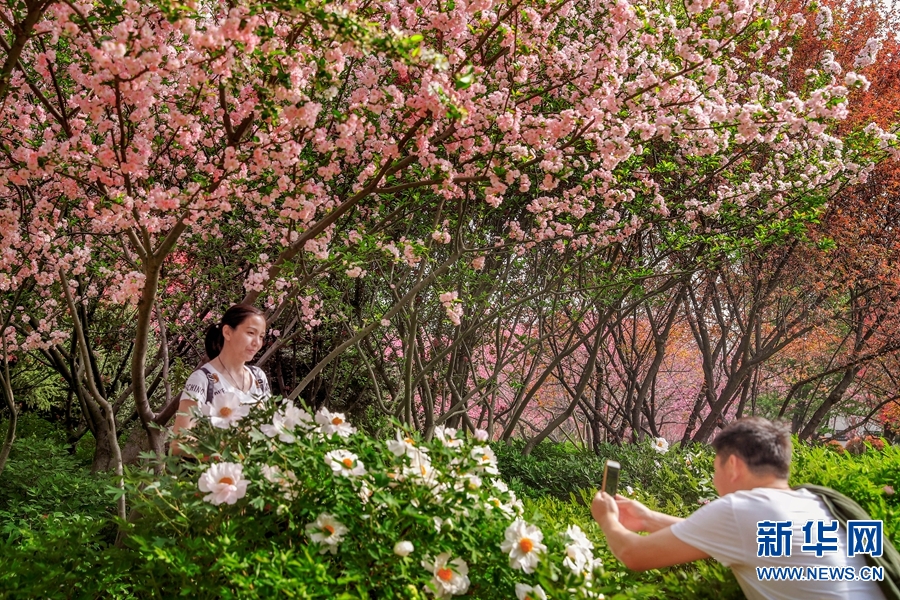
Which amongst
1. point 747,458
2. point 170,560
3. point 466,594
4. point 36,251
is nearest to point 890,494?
point 747,458

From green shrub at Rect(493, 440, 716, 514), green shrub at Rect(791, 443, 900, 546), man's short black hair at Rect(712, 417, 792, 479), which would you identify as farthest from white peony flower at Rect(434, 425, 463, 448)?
green shrub at Rect(493, 440, 716, 514)

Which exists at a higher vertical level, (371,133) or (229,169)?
(371,133)

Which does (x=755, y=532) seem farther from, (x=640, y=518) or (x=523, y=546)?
(x=523, y=546)

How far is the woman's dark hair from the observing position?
12.1 ft

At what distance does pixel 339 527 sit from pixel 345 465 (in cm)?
18

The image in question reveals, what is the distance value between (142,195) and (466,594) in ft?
8.98

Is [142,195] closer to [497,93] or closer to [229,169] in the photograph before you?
[229,169]

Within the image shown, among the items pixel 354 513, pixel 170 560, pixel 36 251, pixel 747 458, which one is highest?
pixel 36 251

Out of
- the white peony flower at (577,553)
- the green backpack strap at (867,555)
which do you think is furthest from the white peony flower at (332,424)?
the green backpack strap at (867,555)

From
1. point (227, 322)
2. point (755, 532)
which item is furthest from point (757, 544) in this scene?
point (227, 322)

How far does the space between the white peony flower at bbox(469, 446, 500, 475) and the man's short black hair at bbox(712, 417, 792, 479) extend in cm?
76

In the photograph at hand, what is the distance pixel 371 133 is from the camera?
4.49m

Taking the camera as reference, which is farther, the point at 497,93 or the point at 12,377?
the point at 12,377

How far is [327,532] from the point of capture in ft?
7.38
